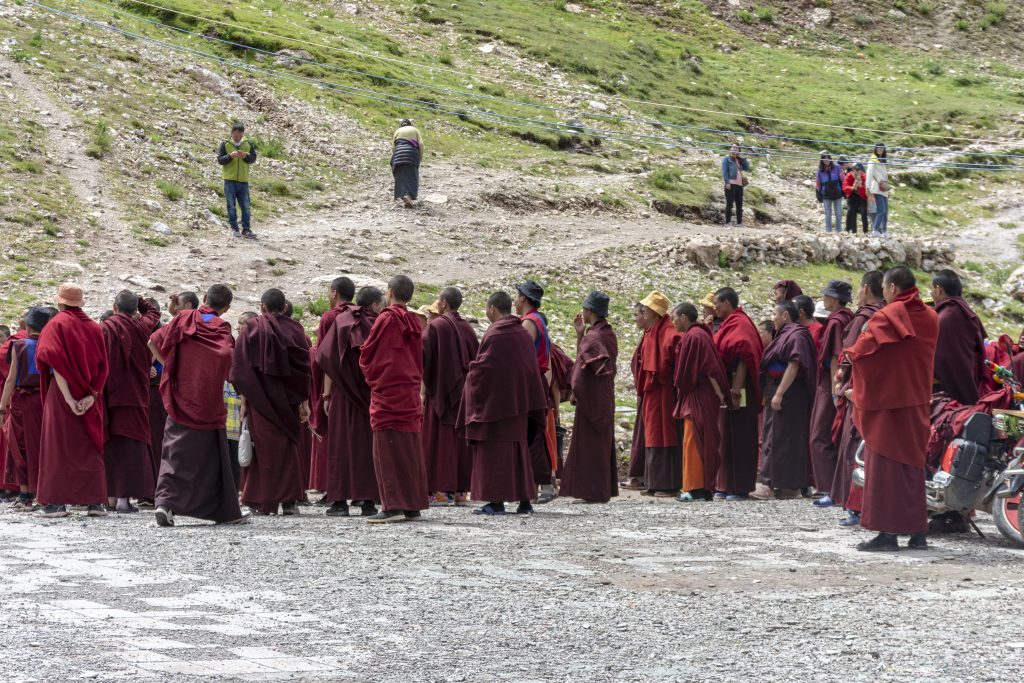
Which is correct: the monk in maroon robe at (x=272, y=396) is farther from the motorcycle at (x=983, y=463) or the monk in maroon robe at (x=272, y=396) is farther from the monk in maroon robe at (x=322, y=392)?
the motorcycle at (x=983, y=463)

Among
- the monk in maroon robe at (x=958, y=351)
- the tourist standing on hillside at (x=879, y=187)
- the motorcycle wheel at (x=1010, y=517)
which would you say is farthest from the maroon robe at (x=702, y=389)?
the tourist standing on hillside at (x=879, y=187)

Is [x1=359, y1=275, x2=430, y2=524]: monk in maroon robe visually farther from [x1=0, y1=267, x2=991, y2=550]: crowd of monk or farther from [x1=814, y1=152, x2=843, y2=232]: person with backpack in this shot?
[x1=814, y1=152, x2=843, y2=232]: person with backpack

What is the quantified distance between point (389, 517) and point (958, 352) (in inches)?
171

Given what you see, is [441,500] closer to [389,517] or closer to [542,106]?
[389,517]

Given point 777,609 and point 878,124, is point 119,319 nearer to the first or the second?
point 777,609

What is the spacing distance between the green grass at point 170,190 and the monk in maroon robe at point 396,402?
15052 millimetres

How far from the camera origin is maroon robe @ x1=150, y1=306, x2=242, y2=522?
1044 centimetres

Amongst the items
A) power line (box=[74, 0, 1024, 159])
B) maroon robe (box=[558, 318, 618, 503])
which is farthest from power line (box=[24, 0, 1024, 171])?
maroon robe (box=[558, 318, 618, 503])

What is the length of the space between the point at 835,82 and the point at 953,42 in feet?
28.3

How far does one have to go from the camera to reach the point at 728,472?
13.3m

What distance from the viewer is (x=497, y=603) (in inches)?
294

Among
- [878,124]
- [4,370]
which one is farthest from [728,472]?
[878,124]

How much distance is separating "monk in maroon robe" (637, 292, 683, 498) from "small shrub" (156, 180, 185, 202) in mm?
13622

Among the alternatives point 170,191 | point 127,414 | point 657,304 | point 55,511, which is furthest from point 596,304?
point 170,191
